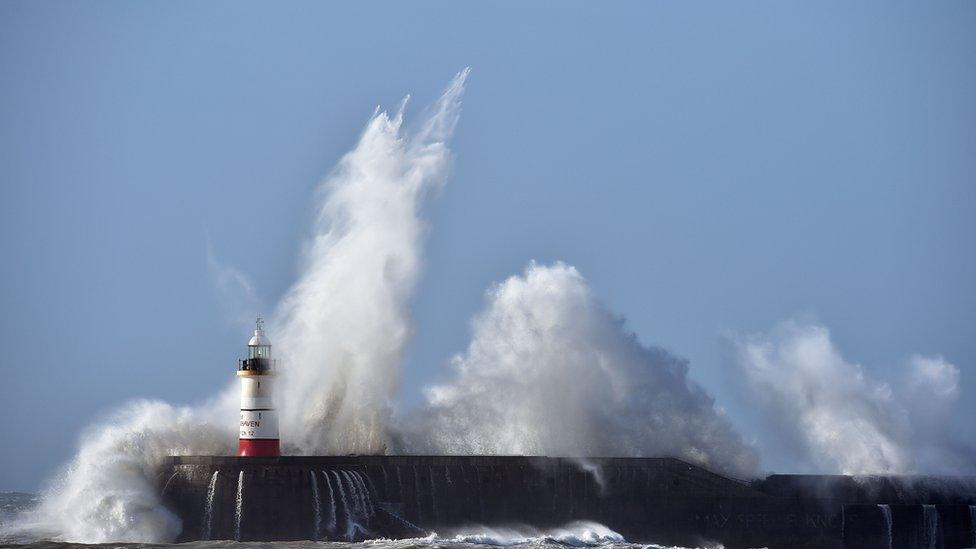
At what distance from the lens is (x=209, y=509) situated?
39125mm

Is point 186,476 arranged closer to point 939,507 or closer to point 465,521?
point 465,521

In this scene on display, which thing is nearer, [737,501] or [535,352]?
[737,501]

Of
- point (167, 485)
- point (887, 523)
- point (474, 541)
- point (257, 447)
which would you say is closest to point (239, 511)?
point (167, 485)

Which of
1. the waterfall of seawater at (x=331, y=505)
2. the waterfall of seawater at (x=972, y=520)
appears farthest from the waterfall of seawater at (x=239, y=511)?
the waterfall of seawater at (x=972, y=520)

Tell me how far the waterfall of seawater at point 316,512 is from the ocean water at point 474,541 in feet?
1.24

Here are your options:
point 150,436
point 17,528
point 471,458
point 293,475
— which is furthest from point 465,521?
point 17,528

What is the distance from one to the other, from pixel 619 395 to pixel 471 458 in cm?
624

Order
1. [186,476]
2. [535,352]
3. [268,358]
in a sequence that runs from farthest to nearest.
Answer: [535,352] → [268,358] → [186,476]

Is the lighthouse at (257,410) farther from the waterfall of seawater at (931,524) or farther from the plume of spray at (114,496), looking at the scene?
the waterfall of seawater at (931,524)

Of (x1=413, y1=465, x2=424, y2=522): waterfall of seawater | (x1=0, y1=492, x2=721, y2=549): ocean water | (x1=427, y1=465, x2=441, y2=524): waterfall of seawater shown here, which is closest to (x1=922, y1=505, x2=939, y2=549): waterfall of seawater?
(x1=0, y1=492, x2=721, y2=549): ocean water

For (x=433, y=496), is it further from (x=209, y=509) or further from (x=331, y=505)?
(x=209, y=509)

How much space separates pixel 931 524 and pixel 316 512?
16.0 m

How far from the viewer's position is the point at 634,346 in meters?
47.1

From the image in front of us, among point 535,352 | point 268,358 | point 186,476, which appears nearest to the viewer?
point 186,476
